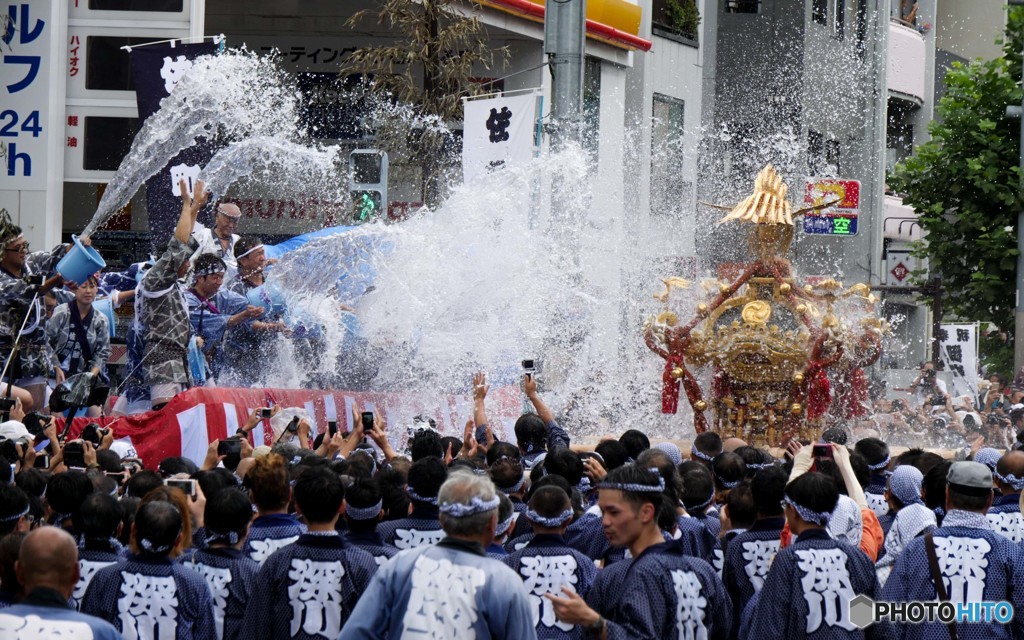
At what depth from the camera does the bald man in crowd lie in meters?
3.98

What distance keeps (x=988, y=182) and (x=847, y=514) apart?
1654cm

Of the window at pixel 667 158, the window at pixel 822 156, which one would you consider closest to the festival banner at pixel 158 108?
the window at pixel 667 158

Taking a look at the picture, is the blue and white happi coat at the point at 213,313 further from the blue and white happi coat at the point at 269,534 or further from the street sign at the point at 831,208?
the street sign at the point at 831,208

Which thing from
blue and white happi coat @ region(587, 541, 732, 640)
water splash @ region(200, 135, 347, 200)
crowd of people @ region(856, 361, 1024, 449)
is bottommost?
crowd of people @ region(856, 361, 1024, 449)

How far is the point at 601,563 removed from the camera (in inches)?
219

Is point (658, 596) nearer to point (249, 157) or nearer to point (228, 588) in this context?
point (228, 588)

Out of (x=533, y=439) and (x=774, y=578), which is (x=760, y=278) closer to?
(x=533, y=439)

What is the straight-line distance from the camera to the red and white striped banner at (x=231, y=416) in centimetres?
909

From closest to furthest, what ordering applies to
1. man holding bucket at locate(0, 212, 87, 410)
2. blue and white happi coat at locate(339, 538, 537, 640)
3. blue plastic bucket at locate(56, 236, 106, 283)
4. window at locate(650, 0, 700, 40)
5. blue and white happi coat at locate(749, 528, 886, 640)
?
blue and white happi coat at locate(339, 538, 537, 640) → blue and white happi coat at locate(749, 528, 886, 640) → blue plastic bucket at locate(56, 236, 106, 283) → man holding bucket at locate(0, 212, 87, 410) → window at locate(650, 0, 700, 40)

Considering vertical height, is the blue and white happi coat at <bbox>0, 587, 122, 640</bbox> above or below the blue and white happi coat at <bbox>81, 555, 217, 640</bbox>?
above

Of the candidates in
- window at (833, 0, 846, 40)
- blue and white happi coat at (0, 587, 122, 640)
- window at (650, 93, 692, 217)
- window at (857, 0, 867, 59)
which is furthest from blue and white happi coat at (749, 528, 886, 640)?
window at (857, 0, 867, 59)

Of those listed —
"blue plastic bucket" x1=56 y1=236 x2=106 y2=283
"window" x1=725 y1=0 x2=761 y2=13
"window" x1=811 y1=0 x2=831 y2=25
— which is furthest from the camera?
"window" x1=811 y1=0 x2=831 y2=25

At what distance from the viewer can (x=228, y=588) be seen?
5.27 meters

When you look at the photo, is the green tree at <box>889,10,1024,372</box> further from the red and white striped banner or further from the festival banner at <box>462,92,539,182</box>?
the red and white striped banner
